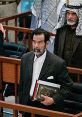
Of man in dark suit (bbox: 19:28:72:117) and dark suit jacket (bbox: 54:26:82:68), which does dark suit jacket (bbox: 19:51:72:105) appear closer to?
man in dark suit (bbox: 19:28:72:117)

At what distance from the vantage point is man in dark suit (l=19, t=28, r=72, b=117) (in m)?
4.63

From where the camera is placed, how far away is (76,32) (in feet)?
17.9

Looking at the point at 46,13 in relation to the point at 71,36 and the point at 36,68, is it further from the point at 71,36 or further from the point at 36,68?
the point at 36,68

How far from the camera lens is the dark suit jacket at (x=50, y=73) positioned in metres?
4.63

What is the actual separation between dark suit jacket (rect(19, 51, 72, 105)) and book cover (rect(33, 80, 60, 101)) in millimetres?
55

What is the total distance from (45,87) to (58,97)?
0.56 ft

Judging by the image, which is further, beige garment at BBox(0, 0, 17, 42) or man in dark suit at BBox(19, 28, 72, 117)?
beige garment at BBox(0, 0, 17, 42)

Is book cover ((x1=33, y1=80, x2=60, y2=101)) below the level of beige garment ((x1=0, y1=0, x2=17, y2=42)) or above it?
below

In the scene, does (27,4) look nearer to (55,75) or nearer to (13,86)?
(13,86)

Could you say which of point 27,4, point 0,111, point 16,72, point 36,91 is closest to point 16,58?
point 16,72

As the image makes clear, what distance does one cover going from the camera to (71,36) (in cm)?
558

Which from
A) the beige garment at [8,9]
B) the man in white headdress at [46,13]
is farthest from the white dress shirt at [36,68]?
the beige garment at [8,9]

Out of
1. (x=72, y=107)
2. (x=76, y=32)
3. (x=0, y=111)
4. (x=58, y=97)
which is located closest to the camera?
(x=58, y=97)

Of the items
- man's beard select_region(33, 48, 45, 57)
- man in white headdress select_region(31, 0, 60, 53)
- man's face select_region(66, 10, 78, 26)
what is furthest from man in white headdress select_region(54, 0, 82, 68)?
man in white headdress select_region(31, 0, 60, 53)
